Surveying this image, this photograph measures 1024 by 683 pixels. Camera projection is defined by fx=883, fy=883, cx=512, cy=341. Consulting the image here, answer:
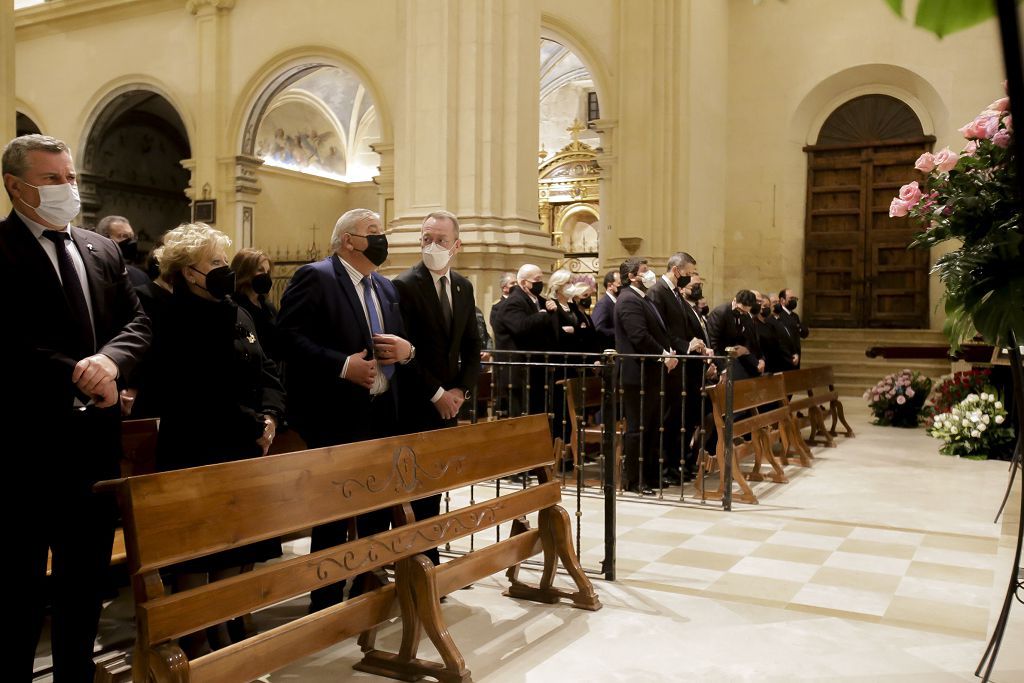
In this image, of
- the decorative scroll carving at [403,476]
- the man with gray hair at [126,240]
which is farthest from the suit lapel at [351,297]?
the man with gray hair at [126,240]

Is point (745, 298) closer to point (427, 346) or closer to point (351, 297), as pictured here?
point (427, 346)

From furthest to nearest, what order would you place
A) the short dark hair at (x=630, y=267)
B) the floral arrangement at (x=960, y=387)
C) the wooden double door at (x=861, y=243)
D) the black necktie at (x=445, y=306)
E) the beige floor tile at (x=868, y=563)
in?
the wooden double door at (x=861, y=243) < the floral arrangement at (x=960, y=387) < the short dark hair at (x=630, y=267) < the beige floor tile at (x=868, y=563) < the black necktie at (x=445, y=306)

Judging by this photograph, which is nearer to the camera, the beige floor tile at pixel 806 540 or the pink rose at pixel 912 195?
the pink rose at pixel 912 195

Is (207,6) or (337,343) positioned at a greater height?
(207,6)

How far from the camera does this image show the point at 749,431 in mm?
6793

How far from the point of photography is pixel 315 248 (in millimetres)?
18703

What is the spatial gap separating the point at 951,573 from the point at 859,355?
426 inches

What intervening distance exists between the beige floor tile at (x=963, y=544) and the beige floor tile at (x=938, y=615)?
1160mm

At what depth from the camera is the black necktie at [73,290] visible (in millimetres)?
2770

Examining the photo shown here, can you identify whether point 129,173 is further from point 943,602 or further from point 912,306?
point 943,602

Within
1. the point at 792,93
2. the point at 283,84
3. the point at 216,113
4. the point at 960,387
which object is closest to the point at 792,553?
the point at 960,387

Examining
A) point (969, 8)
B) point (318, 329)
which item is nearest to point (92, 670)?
point (318, 329)

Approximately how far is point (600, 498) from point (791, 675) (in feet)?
10.7

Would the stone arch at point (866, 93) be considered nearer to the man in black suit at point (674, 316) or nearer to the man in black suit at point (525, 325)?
the man in black suit at point (674, 316)
